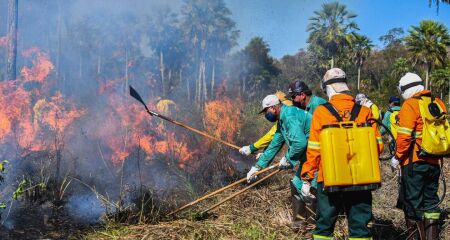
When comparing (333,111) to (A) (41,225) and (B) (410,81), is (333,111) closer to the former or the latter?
(B) (410,81)

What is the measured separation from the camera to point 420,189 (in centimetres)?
416

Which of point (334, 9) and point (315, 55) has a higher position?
point (334, 9)

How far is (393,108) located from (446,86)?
30.2m

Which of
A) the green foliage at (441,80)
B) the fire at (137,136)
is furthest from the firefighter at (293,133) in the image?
the green foliage at (441,80)

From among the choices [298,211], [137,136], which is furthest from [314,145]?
[137,136]

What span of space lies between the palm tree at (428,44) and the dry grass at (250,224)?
1239 inches

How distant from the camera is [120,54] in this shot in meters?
33.5

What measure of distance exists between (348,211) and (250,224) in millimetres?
1868

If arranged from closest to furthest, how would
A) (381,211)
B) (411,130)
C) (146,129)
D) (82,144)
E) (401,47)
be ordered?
(411,130) → (381,211) → (82,144) → (146,129) → (401,47)

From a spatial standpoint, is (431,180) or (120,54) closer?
(431,180)

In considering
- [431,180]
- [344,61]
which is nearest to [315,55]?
[344,61]

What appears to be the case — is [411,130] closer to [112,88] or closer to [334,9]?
[112,88]

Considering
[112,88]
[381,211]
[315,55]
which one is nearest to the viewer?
[381,211]

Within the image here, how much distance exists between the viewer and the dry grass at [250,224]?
15.1 feet
